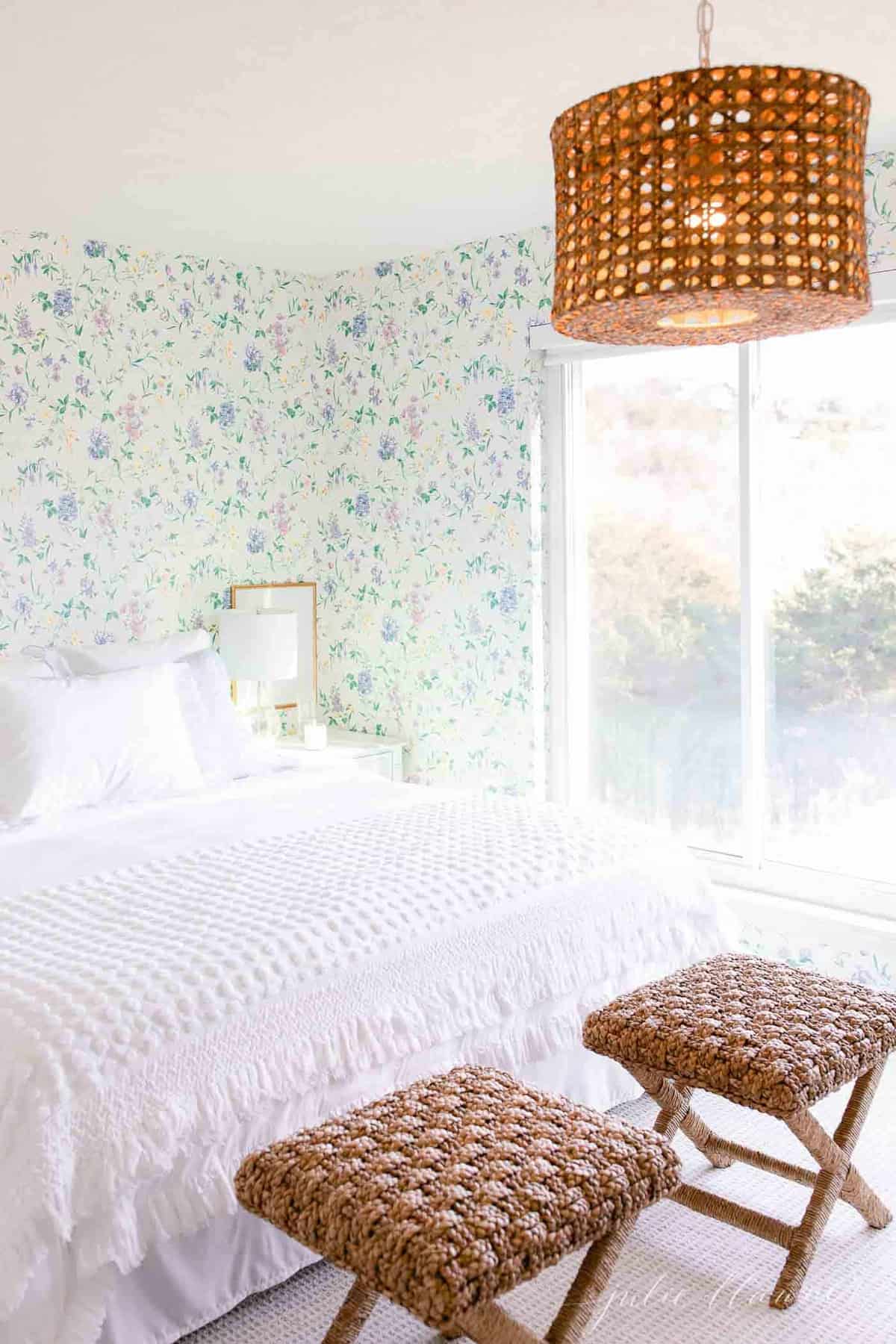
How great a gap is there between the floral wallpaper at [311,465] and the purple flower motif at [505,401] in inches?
0.5

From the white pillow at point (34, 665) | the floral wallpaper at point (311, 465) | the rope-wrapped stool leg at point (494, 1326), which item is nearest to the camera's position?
the rope-wrapped stool leg at point (494, 1326)

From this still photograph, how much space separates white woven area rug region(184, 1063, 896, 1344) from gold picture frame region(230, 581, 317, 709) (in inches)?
105

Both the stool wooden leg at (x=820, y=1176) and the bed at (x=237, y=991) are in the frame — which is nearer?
the bed at (x=237, y=991)

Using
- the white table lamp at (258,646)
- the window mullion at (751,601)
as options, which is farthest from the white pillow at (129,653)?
the window mullion at (751,601)

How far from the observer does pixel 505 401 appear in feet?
14.5

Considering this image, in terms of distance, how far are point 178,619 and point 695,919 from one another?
225 centimetres

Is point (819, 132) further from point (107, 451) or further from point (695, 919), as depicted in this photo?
point (107, 451)

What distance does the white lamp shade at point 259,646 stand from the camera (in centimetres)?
439

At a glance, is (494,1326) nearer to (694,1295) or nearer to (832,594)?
(694,1295)

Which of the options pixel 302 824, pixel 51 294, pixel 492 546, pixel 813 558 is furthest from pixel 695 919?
pixel 51 294

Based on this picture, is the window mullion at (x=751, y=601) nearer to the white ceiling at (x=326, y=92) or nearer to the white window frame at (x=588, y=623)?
the white window frame at (x=588, y=623)

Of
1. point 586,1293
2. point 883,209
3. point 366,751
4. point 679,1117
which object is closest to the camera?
point 586,1293

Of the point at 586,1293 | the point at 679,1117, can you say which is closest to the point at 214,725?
the point at 679,1117

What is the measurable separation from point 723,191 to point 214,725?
2.72 metres
